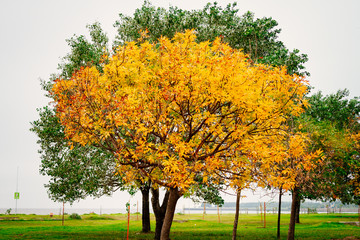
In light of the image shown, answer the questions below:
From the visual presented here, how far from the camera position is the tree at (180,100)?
12578 mm

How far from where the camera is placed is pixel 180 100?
13062 mm

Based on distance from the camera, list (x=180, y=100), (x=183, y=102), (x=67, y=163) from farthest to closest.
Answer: (x=67, y=163) → (x=183, y=102) → (x=180, y=100)

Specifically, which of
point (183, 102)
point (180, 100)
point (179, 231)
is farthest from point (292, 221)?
point (180, 100)

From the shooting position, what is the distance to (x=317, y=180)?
72.8 feet

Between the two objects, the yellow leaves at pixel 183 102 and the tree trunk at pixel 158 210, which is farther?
the tree trunk at pixel 158 210

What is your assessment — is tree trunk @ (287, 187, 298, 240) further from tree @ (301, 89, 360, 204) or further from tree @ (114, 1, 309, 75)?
tree @ (114, 1, 309, 75)

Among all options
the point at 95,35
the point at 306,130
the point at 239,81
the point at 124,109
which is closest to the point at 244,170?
the point at 239,81

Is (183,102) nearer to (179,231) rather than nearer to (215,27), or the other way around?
(215,27)

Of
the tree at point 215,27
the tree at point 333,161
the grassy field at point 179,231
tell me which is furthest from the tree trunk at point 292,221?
the tree at point 215,27

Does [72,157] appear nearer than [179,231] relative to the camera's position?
Yes

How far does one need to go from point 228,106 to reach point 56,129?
12813 millimetres

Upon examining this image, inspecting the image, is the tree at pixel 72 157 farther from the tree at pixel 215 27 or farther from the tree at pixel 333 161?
the tree at pixel 333 161

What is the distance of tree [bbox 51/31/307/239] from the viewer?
495 inches

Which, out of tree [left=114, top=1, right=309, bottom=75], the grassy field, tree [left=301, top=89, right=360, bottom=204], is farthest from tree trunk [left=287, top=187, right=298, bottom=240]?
tree [left=114, top=1, right=309, bottom=75]
